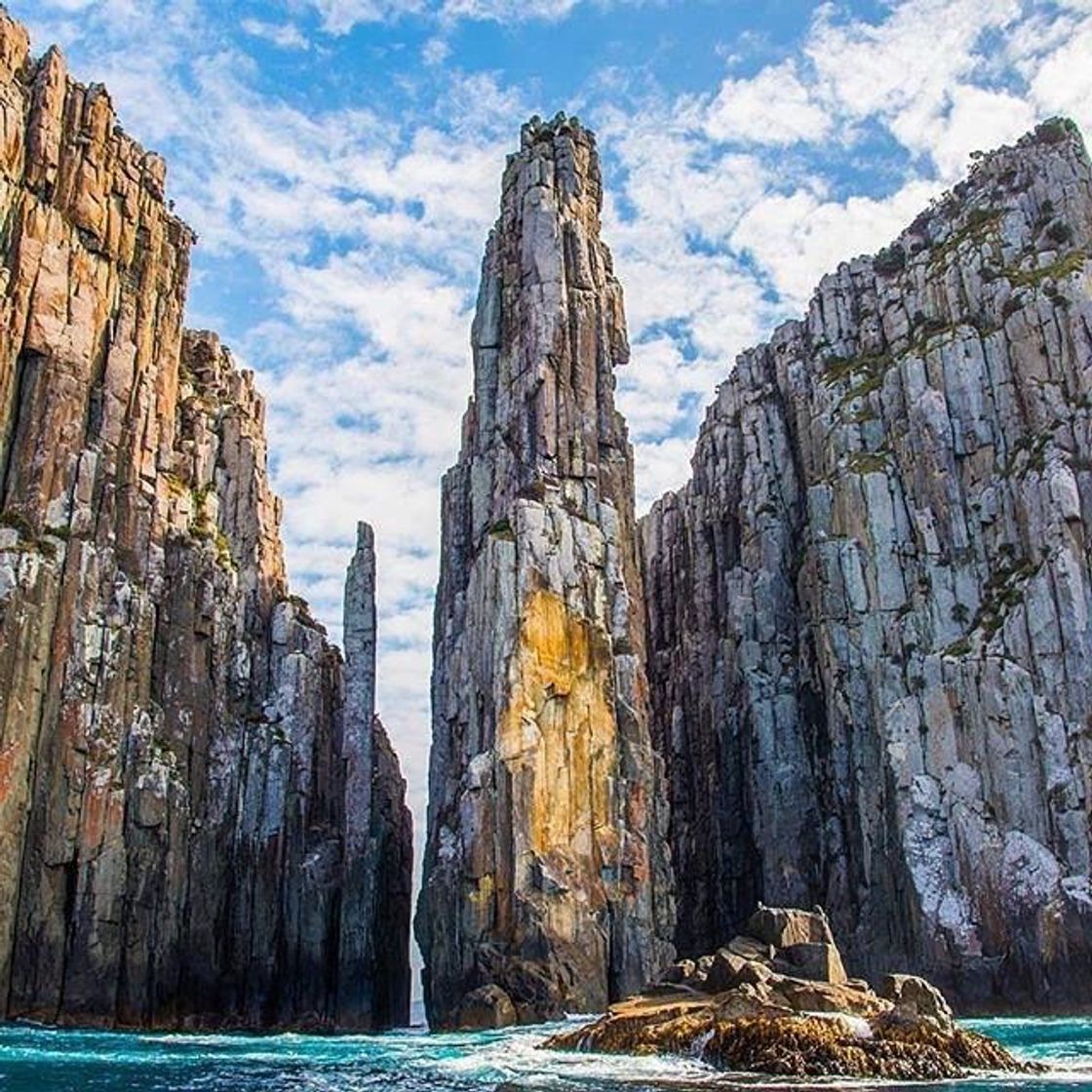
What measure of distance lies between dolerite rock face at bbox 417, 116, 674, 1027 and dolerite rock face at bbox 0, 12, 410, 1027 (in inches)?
451

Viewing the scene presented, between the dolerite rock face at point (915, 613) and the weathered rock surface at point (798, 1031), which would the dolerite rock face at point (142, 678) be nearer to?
the dolerite rock face at point (915, 613)

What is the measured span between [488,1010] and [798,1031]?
1314 inches

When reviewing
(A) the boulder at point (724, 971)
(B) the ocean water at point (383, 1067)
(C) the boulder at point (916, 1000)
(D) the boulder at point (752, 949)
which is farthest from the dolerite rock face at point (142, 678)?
(C) the boulder at point (916, 1000)

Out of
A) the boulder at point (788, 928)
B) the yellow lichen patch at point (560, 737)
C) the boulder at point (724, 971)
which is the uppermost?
the yellow lichen patch at point (560, 737)

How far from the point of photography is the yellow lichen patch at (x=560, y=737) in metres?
73.3

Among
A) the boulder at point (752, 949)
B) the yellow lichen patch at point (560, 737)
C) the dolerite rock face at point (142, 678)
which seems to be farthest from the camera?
the yellow lichen patch at point (560, 737)

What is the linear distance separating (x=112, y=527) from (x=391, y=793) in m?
36.9

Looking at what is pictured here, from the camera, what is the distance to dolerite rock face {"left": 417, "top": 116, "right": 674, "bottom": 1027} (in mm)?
71125

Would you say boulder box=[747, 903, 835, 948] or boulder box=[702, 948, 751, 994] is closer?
boulder box=[702, 948, 751, 994]

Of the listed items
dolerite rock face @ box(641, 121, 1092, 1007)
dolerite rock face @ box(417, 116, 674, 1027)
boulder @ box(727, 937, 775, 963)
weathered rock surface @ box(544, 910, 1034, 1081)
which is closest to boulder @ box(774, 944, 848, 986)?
weathered rock surface @ box(544, 910, 1034, 1081)

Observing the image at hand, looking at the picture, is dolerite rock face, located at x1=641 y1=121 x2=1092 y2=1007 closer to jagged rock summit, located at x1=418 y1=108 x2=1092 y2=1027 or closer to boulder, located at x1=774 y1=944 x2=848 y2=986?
jagged rock summit, located at x1=418 y1=108 x2=1092 y2=1027

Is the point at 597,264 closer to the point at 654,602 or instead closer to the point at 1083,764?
the point at 654,602

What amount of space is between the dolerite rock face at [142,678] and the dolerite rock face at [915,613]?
2998 cm

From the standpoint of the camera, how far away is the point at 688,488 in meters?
126
